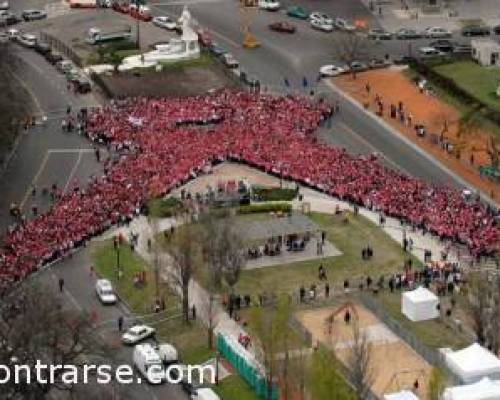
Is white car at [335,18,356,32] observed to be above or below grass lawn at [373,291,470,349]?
below

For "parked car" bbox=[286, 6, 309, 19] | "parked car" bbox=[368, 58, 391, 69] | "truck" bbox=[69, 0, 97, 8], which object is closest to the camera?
"parked car" bbox=[368, 58, 391, 69]

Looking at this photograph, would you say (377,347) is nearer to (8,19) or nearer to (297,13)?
(297,13)

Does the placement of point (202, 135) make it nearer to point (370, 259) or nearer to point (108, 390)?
point (370, 259)

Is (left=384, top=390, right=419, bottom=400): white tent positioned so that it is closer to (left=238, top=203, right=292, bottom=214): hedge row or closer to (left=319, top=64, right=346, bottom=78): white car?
(left=238, top=203, right=292, bottom=214): hedge row

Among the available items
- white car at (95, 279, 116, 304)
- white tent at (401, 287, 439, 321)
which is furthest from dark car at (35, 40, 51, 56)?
white tent at (401, 287, 439, 321)

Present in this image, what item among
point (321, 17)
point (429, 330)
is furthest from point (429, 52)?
point (429, 330)

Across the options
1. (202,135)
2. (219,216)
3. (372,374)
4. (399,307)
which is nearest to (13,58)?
(202,135)
